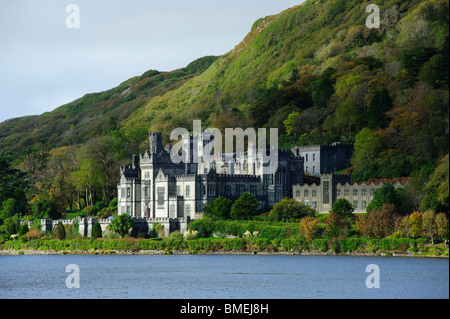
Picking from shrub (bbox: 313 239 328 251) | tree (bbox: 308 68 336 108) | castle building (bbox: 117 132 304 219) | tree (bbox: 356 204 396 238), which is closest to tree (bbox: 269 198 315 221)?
castle building (bbox: 117 132 304 219)

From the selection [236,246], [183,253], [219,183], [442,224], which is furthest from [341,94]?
[442,224]

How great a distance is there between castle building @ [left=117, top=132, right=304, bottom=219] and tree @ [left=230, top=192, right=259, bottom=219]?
421cm

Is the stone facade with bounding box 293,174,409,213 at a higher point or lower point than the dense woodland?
lower

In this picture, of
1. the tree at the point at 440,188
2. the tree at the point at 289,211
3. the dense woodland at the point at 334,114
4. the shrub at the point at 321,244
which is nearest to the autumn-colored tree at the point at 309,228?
the shrub at the point at 321,244

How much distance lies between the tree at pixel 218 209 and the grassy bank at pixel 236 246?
13.1 feet

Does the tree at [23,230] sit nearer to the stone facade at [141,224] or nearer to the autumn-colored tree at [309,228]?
the stone facade at [141,224]

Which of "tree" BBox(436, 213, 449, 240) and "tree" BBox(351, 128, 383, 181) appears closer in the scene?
"tree" BBox(436, 213, 449, 240)

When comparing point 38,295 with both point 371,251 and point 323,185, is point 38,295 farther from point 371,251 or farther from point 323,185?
point 323,185

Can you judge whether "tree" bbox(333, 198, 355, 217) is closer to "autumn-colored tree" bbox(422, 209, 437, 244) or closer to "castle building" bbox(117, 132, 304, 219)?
"autumn-colored tree" bbox(422, 209, 437, 244)

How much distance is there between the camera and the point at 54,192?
382ft

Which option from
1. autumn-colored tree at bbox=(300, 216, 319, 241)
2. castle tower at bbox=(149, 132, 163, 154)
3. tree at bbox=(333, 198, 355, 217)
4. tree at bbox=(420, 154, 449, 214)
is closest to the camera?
tree at bbox=(420, 154, 449, 214)

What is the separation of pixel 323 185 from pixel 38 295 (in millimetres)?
42029

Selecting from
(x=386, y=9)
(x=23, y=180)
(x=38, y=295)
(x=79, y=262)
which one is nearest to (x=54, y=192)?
(x=23, y=180)

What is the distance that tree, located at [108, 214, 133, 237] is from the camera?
300 feet
